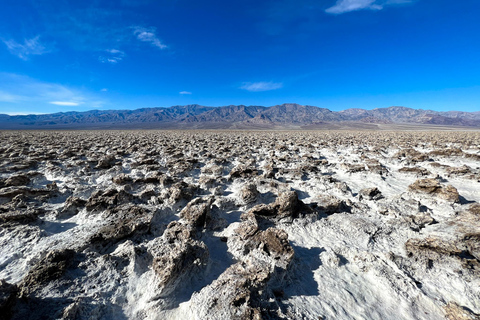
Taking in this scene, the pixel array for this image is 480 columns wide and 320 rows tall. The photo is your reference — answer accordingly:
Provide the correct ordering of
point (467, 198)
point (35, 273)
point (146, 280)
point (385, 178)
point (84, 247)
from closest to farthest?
point (35, 273)
point (146, 280)
point (84, 247)
point (467, 198)
point (385, 178)

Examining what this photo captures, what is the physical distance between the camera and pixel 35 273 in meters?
2.34

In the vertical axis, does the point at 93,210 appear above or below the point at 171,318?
above

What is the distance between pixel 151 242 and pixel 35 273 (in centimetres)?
127

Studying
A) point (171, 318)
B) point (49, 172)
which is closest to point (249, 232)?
point (171, 318)

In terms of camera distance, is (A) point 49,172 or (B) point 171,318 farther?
(A) point 49,172

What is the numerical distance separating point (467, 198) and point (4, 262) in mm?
8554

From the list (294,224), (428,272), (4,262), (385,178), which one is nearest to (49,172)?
(4,262)

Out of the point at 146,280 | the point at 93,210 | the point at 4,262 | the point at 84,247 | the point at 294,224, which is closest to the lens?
the point at 146,280

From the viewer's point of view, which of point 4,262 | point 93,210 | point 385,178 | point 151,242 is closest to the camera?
point 4,262

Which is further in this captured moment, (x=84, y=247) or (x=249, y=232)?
(x=249, y=232)

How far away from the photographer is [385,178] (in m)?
6.32

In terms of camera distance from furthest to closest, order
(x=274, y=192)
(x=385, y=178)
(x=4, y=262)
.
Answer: (x=385, y=178)
(x=274, y=192)
(x=4, y=262)

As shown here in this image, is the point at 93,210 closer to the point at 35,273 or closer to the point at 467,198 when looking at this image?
the point at 35,273

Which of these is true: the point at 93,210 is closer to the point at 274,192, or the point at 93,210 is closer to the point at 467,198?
the point at 274,192
